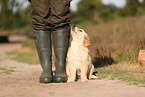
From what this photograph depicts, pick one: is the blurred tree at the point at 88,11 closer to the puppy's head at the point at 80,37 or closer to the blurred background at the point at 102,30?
Result: the blurred background at the point at 102,30

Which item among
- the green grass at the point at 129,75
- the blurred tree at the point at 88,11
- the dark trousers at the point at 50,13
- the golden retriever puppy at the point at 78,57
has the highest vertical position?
the blurred tree at the point at 88,11

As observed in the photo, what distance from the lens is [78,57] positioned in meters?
4.00

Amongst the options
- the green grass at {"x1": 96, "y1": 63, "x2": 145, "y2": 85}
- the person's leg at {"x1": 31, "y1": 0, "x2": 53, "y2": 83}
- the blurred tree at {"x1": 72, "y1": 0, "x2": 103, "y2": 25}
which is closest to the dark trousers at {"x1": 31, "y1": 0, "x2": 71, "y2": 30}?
the person's leg at {"x1": 31, "y1": 0, "x2": 53, "y2": 83}

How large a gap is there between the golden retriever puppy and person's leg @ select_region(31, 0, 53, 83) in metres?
0.39

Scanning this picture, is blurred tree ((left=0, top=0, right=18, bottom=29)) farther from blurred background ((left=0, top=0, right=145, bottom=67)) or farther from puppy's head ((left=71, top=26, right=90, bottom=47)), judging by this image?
puppy's head ((left=71, top=26, right=90, bottom=47))

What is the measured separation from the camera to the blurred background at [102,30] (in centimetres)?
620

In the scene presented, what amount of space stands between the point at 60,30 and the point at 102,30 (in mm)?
11485

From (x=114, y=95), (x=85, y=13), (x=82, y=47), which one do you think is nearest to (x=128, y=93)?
(x=114, y=95)

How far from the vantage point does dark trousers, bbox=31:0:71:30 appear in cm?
417

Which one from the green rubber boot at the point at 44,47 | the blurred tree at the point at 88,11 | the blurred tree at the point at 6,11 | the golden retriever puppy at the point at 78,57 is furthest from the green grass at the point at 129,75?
the blurred tree at the point at 88,11

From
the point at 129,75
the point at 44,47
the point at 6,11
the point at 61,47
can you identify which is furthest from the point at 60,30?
the point at 6,11

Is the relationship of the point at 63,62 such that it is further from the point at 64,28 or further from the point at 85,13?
the point at 85,13

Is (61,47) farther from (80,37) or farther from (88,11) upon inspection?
(88,11)

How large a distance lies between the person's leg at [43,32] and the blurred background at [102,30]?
216cm
